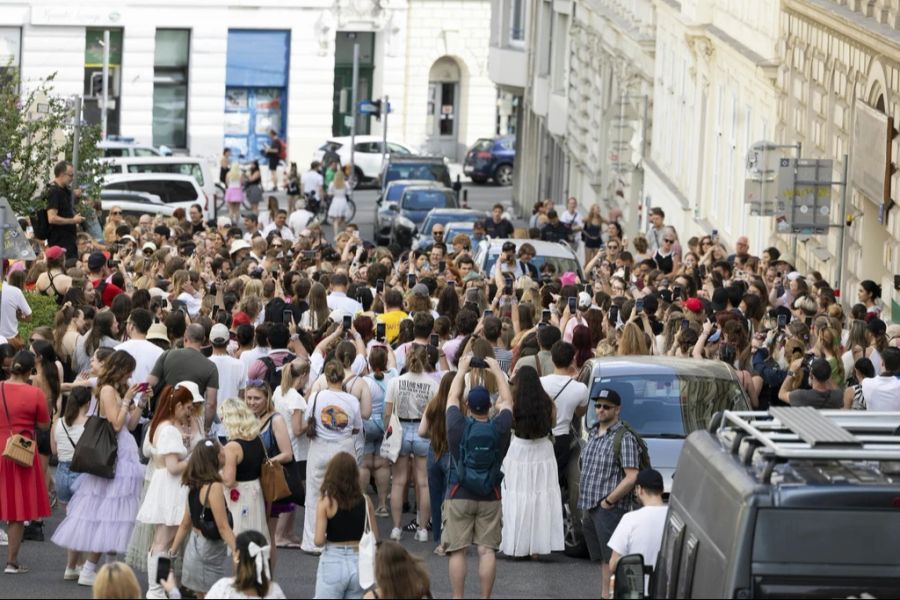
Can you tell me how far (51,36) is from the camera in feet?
188

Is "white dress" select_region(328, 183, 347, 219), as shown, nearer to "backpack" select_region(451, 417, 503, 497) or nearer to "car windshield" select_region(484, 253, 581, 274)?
"car windshield" select_region(484, 253, 581, 274)

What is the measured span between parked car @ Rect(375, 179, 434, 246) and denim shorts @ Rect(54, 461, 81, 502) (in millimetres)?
27481

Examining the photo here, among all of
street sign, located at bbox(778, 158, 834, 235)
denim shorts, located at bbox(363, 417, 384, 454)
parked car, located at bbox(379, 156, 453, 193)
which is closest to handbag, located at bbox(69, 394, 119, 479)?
denim shorts, located at bbox(363, 417, 384, 454)

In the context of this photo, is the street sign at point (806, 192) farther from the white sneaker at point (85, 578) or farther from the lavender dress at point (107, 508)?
the white sneaker at point (85, 578)

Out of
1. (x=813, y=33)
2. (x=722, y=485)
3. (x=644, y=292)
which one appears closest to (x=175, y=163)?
(x=813, y=33)

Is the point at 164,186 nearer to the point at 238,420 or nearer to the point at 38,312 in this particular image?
the point at 38,312

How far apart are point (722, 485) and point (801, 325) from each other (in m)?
8.37

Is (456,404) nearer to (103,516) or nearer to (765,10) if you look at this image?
(103,516)

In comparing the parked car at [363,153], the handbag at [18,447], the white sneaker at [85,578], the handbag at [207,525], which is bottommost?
the white sneaker at [85,578]

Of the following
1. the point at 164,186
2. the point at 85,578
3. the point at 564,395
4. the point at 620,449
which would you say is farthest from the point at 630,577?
the point at 164,186

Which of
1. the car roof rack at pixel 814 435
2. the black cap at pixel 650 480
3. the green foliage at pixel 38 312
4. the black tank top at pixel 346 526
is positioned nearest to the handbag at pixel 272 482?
the black tank top at pixel 346 526

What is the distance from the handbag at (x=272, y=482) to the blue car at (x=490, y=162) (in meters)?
48.7

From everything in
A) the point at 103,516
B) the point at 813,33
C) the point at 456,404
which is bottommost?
the point at 103,516

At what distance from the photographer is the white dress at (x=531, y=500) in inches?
539
